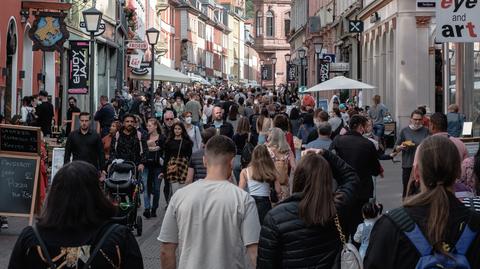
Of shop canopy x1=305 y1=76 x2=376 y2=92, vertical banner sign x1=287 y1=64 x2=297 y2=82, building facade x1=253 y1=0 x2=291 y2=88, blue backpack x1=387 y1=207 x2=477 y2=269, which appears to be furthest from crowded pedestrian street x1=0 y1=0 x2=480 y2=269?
building facade x1=253 y1=0 x2=291 y2=88

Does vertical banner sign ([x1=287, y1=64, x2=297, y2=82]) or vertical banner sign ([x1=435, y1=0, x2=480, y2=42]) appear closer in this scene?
vertical banner sign ([x1=435, y1=0, x2=480, y2=42])

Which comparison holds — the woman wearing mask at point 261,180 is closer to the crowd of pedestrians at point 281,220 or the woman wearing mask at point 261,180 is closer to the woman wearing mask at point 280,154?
the crowd of pedestrians at point 281,220

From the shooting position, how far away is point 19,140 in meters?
13.6

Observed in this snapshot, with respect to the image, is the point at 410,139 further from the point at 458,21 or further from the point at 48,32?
the point at 48,32

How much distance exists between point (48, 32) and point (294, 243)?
865 inches

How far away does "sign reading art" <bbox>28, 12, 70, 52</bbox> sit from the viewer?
26.5 meters

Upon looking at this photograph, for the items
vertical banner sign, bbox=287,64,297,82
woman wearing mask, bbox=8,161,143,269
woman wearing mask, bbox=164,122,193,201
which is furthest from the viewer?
vertical banner sign, bbox=287,64,297,82

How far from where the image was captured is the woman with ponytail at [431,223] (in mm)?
4309

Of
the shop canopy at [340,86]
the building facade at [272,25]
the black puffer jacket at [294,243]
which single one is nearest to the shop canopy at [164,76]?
the shop canopy at [340,86]

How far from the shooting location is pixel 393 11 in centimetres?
3466

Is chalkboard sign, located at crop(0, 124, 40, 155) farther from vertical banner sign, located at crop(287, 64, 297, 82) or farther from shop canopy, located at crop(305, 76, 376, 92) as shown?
vertical banner sign, located at crop(287, 64, 297, 82)

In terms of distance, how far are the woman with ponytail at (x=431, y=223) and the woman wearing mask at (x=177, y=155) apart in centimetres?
1039

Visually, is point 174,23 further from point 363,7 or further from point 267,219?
point 267,219

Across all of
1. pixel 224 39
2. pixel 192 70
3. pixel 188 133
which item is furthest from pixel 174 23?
pixel 188 133
